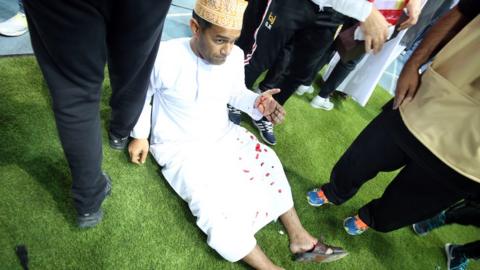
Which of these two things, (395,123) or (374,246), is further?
(374,246)

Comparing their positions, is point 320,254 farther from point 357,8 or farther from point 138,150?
point 357,8

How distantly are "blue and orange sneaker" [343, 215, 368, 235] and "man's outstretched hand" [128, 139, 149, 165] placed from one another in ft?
4.40

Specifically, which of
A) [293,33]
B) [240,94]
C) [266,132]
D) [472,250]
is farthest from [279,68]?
[472,250]

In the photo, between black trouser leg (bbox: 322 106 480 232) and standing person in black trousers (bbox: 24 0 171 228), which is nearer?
standing person in black trousers (bbox: 24 0 171 228)

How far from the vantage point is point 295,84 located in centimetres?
233

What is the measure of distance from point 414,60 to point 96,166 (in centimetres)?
146

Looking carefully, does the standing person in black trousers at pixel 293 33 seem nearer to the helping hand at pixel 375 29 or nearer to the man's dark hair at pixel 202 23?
the helping hand at pixel 375 29

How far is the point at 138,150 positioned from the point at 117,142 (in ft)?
0.49

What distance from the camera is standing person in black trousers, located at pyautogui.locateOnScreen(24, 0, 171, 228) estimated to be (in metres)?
0.77

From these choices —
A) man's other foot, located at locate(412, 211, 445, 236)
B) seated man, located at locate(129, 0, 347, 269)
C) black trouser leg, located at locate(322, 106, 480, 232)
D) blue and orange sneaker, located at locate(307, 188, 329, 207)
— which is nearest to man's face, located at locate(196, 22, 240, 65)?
seated man, located at locate(129, 0, 347, 269)

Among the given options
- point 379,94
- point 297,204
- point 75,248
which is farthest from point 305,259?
point 379,94

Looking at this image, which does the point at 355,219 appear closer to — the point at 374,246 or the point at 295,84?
the point at 374,246

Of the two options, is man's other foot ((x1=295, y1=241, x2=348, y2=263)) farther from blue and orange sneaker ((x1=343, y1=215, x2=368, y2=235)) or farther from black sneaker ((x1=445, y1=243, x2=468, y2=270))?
black sneaker ((x1=445, y1=243, x2=468, y2=270))

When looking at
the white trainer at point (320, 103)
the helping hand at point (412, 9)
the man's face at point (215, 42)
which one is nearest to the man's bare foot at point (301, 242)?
the man's face at point (215, 42)
